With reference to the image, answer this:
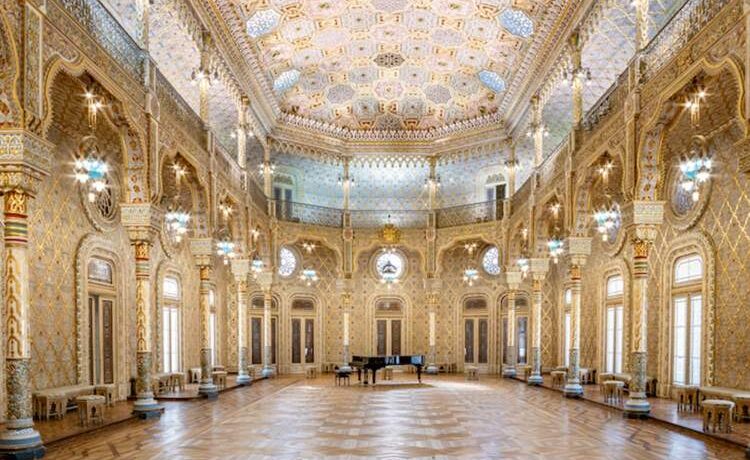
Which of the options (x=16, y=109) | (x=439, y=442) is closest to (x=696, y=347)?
(x=439, y=442)

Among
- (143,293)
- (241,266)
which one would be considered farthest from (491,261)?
(143,293)

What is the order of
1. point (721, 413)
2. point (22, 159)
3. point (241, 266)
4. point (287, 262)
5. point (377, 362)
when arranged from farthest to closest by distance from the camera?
point (287, 262) < point (377, 362) < point (241, 266) < point (721, 413) < point (22, 159)

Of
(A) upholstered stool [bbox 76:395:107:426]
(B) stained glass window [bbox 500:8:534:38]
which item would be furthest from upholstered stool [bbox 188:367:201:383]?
(B) stained glass window [bbox 500:8:534:38]

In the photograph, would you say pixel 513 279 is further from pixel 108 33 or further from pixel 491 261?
pixel 108 33

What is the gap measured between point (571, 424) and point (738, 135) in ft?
23.0

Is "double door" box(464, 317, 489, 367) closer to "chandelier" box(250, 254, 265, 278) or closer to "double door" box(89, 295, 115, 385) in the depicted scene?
"chandelier" box(250, 254, 265, 278)

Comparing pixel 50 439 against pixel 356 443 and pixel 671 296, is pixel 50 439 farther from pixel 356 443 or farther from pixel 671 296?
pixel 671 296

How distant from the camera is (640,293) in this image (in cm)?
1267

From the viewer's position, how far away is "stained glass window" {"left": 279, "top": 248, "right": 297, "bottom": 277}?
26.8m

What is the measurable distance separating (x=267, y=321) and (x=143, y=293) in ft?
39.0

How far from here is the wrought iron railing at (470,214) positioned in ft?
82.5

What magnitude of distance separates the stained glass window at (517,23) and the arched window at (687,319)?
316 inches

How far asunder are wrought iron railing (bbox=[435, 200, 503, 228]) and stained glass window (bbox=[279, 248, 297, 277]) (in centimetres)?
666

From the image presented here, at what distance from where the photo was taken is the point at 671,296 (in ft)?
50.9
